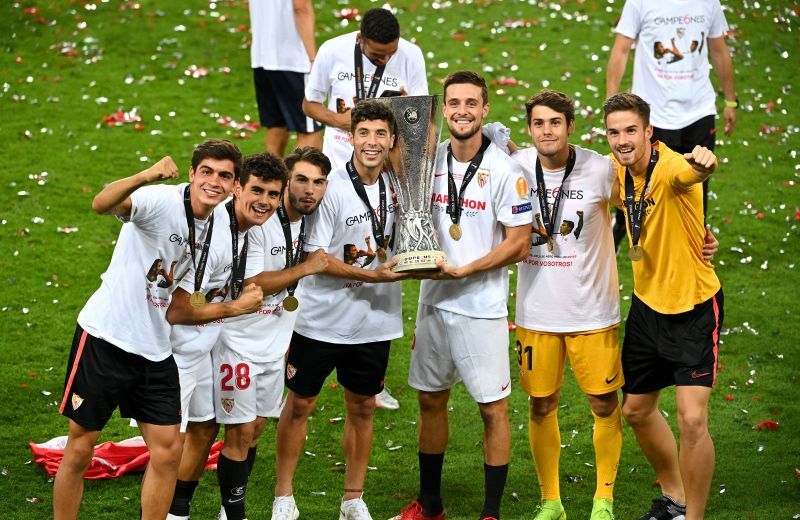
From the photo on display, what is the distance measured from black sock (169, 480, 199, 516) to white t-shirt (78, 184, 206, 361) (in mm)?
787

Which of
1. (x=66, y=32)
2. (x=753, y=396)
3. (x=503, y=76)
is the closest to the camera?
(x=753, y=396)

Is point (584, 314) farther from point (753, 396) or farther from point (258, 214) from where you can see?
point (753, 396)

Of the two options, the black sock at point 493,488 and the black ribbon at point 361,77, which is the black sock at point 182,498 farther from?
the black ribbon at point 361,77

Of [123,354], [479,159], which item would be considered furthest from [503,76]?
[123,354]

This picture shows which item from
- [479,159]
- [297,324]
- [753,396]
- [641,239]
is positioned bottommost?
[753,396]

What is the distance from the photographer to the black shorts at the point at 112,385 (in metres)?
4.77

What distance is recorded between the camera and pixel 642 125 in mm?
5227

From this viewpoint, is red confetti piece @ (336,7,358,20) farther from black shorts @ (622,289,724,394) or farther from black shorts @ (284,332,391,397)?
black shorts @ (622,289,724,394)

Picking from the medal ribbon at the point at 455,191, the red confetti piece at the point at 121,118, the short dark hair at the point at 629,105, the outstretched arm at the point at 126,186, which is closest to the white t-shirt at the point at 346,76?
the medal ribbon at the point at 455,191

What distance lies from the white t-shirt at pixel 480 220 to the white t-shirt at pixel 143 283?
121cm

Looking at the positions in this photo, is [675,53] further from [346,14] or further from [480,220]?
[346,14]

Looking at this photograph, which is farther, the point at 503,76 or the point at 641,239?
the point at 503,76

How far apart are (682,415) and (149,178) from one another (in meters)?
2.48

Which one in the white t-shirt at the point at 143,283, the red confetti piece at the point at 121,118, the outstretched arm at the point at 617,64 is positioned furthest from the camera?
the red confetti piece at the point at 121,118
